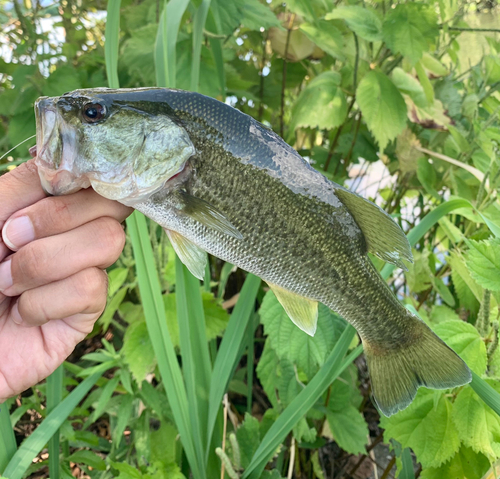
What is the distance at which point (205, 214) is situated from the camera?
712mm

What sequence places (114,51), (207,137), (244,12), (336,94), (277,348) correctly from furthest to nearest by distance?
(336,94), (244,12), (277,348), (114,51), (207,137)

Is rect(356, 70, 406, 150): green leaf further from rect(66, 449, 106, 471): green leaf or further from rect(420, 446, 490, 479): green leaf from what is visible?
rect(66, 449, 106, 471): green leaf

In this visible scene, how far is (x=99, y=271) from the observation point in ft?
2.62

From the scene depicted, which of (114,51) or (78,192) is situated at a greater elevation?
(114,51)

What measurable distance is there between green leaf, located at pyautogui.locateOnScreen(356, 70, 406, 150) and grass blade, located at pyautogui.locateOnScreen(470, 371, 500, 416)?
0.81 m

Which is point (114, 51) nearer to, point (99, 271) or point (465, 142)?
point (99, 271)

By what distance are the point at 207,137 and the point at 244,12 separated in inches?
32.8

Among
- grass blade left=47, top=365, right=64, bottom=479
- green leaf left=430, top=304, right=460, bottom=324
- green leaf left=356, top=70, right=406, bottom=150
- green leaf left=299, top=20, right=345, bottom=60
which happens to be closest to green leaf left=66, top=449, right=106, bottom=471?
grass blade left=47, top=365, right=64, bottom=479

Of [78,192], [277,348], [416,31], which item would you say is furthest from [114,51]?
[416,31]

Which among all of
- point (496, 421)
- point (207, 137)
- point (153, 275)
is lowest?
point (496, 421)

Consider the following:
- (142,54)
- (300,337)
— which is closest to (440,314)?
(300,337)

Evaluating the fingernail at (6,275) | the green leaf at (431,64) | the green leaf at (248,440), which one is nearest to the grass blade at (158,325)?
the green leaf at (248,440)

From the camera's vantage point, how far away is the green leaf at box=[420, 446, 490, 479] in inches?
41.1

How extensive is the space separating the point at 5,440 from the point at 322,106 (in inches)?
51.4
